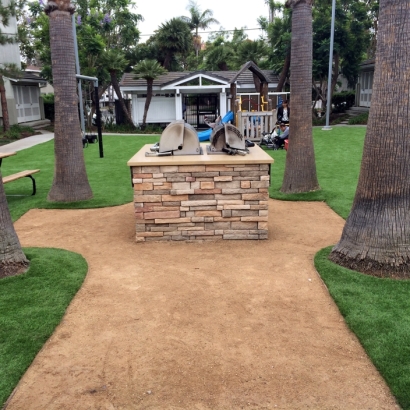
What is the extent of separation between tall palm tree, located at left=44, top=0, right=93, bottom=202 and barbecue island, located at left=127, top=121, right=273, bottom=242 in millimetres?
2957

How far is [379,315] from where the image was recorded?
Answer: 3.80 meters

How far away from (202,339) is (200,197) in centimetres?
263

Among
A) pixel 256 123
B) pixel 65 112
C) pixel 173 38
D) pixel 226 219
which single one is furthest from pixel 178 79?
pixel 226 219

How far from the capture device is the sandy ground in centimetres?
288

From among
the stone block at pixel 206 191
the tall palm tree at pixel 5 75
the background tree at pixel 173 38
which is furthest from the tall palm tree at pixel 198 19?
the stone block at pixel 206 191

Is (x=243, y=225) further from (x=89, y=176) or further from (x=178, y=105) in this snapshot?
(x=178, y=105)

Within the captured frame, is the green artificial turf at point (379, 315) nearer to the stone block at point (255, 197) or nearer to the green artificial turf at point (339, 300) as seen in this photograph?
the green artificial turf at point (339, 300)

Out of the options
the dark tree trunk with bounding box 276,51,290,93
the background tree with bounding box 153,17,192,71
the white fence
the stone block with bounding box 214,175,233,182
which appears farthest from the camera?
the background tree with bounding box 153,17,192,71

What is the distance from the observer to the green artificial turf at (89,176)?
840 cm

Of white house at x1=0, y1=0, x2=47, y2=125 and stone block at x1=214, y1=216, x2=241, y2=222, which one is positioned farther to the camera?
white house at x1=0, y1=0, x2=47, y2=125

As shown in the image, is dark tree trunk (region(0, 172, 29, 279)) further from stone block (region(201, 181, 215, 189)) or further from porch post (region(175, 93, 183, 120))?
porch post (region(175, 93, 183, 120))

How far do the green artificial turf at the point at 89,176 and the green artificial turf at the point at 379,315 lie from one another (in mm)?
4937

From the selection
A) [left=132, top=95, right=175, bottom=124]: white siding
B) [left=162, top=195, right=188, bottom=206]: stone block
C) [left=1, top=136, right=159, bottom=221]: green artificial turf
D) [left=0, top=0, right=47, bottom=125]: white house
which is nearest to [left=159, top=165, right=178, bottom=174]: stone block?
[left=162, top=195, right=188, bottom=206]: stone block

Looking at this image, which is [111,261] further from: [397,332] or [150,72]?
[150,72]
